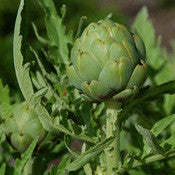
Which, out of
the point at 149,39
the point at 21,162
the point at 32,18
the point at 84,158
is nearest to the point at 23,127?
the point at 21,162

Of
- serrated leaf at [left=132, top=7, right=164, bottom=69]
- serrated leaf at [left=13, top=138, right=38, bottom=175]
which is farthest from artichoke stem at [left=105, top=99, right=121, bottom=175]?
serrated leaf at [left=132, top=7, right=164, bottom=69]

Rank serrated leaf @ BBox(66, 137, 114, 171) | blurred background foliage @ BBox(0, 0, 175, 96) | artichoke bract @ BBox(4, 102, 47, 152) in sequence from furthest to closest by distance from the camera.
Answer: blurred background foliage @ BBox(0, 0, 175, 96)
artichoke bract @ BBox(4, 102, 47, 152)
serrated leaf @ BBox(66, 137, 114, 171)

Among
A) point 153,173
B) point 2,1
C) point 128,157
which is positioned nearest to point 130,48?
point 128,157

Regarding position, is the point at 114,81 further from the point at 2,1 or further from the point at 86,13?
the point at 86,13

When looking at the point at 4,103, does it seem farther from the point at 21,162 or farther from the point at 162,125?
the point at 162,125

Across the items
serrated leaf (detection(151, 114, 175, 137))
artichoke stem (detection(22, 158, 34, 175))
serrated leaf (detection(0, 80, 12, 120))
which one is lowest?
artichoke stem (detection(22, 158, 34, 175))

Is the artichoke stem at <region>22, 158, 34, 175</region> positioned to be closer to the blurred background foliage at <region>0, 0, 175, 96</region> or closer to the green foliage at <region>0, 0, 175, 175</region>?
the green foliage at <region>0, 0, 175, 175</region>
